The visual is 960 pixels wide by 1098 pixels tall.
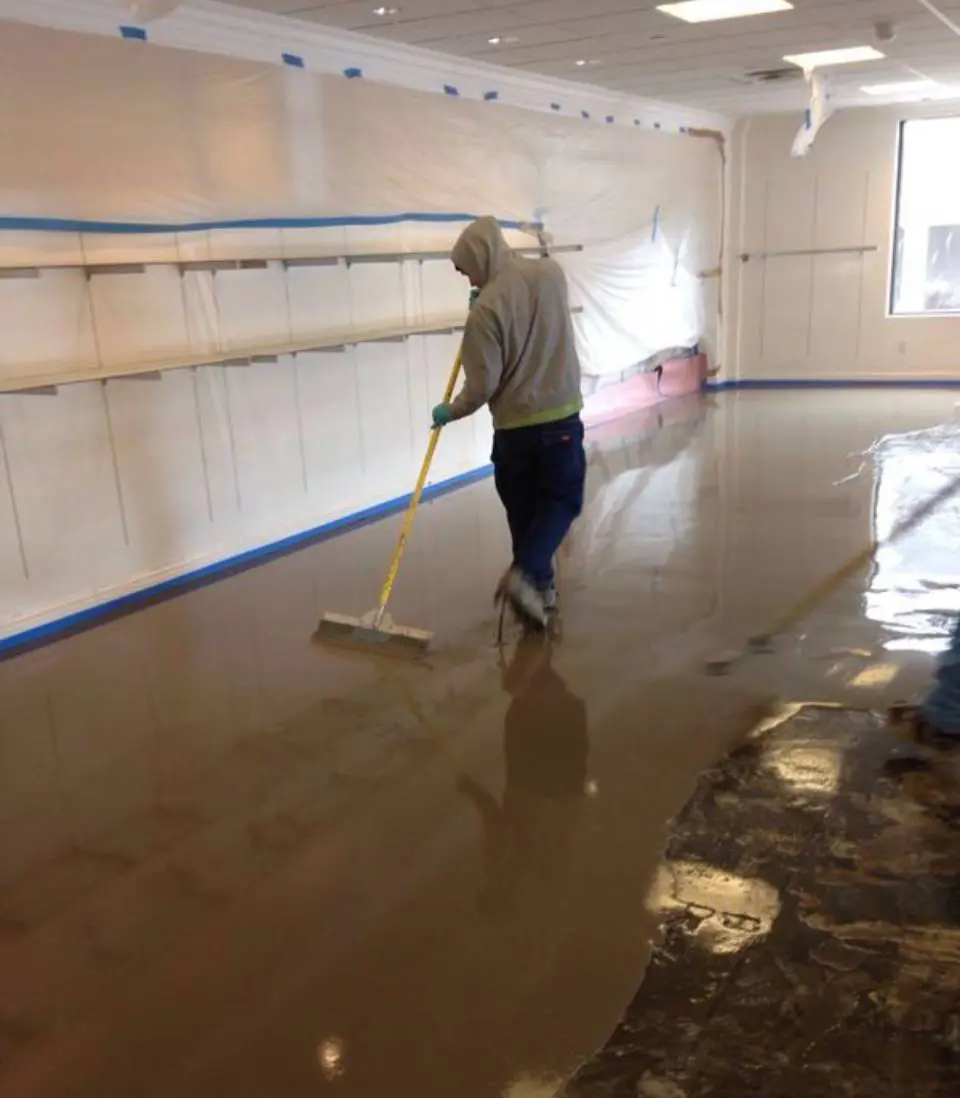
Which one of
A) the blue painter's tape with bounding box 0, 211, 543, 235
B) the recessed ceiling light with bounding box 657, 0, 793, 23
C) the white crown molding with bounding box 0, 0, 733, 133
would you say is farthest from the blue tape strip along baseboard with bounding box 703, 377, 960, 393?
the recessed ceiling light with bounding box 657, 0, 793, 23

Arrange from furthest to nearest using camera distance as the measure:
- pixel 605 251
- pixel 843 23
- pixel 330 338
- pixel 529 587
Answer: pixel 605 251 < pixel 843 23 < pixel 330 338 < pixel 529 587

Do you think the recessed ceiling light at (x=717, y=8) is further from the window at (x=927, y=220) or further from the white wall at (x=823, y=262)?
the window at (x=927, y=220)

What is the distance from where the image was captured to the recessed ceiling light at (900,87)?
7.71m

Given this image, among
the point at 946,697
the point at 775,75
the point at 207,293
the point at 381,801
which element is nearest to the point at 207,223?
the point at 207,293

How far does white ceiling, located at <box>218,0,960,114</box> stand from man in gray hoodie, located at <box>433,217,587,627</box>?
1.81 metres

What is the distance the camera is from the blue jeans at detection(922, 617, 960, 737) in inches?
106

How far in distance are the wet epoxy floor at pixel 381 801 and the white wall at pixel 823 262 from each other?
5.24 meters

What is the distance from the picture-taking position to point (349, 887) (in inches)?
85.0

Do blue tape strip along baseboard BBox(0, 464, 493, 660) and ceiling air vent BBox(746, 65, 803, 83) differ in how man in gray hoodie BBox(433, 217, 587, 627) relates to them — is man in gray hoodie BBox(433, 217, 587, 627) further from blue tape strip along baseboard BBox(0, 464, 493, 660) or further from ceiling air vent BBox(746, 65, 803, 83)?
ceiling air vent BBox(746, 65, 803, 83)

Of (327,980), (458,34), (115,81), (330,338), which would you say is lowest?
(327,980)

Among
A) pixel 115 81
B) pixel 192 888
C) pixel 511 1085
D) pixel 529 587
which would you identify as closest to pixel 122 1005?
pixel 192 888

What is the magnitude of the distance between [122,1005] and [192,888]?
0.36m

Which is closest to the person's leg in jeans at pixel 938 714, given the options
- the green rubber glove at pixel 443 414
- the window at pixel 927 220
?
the green rubber glove at pixel 443 414

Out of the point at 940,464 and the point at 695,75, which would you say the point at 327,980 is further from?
the point at 695,75
